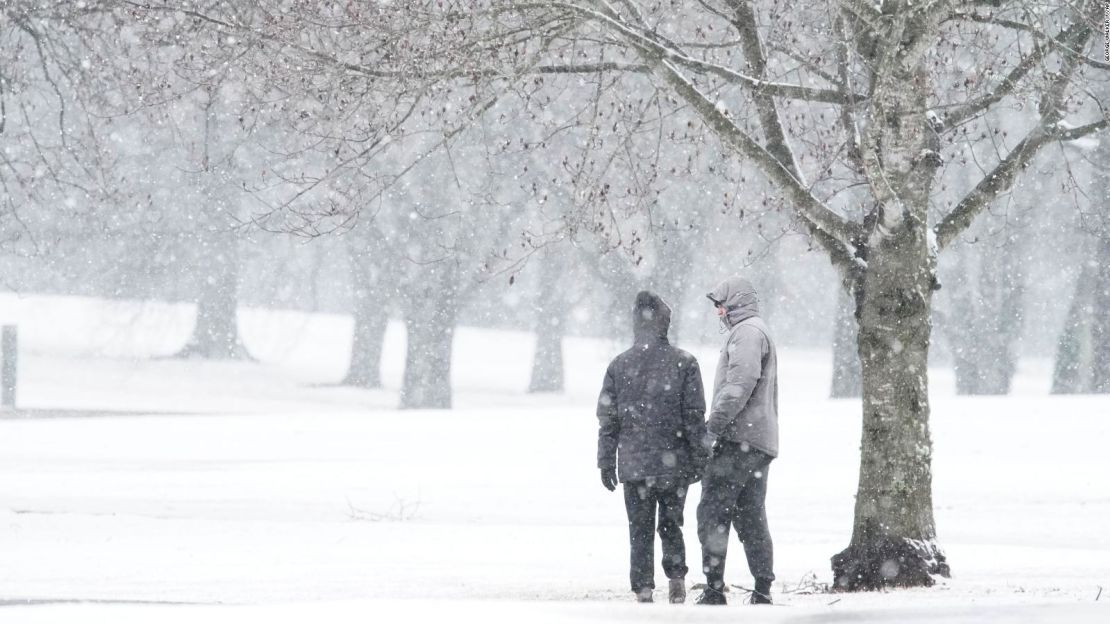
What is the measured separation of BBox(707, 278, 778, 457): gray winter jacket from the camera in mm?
7496

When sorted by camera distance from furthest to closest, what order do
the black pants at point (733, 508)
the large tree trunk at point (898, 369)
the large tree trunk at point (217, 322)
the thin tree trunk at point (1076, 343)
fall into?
the large tree trunk at point (217, 322) → the thin tree trunk at point (1076, 343) → the large tree trunk at point (898, 369) → the black pants at point (733, 508)

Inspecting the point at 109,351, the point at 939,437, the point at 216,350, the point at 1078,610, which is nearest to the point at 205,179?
the point at 216,350

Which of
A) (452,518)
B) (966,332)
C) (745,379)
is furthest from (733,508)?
(966,332)

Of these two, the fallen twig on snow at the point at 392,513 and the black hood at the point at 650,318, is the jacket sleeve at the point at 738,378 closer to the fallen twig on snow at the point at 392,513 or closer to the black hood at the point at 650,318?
the black hood at the point at 650,318

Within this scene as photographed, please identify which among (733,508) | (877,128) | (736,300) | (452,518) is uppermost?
(877,128)

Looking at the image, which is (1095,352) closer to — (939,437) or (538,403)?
(939,437)

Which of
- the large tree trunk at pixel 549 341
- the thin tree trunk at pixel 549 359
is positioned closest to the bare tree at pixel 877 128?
the large tree trunk at pixel 549 341

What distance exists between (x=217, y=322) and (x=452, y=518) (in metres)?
23.7

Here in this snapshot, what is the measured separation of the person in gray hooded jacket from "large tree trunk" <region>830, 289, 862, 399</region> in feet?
56.5

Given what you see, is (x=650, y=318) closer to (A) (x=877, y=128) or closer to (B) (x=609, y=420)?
(B) (x=609, y=420)

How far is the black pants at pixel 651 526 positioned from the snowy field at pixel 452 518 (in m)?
0.56

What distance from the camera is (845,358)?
82.5ft

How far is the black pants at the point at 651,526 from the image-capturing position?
7660 millimetres

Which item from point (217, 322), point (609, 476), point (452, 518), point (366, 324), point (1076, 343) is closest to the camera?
point (609, 476)
